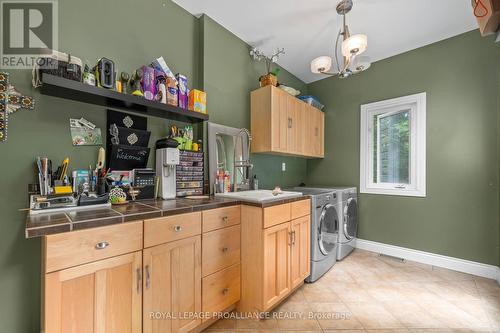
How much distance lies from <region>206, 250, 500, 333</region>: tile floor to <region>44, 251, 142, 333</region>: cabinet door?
0.71 metres

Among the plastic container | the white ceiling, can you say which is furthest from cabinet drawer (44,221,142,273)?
the plastic container

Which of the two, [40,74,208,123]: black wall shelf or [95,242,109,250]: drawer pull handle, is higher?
[40,74,208,123]: black wall shelf

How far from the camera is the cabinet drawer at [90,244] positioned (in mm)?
868

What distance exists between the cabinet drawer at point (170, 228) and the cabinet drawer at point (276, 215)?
1.64ft

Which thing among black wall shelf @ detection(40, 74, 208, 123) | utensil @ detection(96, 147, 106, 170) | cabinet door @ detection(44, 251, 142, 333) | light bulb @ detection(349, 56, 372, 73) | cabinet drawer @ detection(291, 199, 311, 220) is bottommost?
cabinet door @ detection(44, 251, 142, 333)

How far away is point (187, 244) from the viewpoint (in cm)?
132

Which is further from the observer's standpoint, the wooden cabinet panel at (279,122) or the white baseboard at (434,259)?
the wooden cabinet panel at (279,122)

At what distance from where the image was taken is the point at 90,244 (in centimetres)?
96

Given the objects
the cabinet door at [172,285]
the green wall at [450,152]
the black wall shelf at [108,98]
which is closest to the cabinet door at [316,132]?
the green wall at [450,152]

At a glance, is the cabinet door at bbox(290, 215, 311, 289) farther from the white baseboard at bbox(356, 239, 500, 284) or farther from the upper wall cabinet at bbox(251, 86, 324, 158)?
the white baseboard at bbox(356, 239, 500, 284)

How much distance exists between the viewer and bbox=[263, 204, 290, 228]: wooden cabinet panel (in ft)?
5.17

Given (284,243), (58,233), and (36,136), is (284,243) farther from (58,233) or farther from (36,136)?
(36,136)

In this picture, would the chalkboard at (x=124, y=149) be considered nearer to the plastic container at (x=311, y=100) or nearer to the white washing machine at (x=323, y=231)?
the white washing machine at (x=323, y=231)

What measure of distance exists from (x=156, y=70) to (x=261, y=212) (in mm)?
1407
